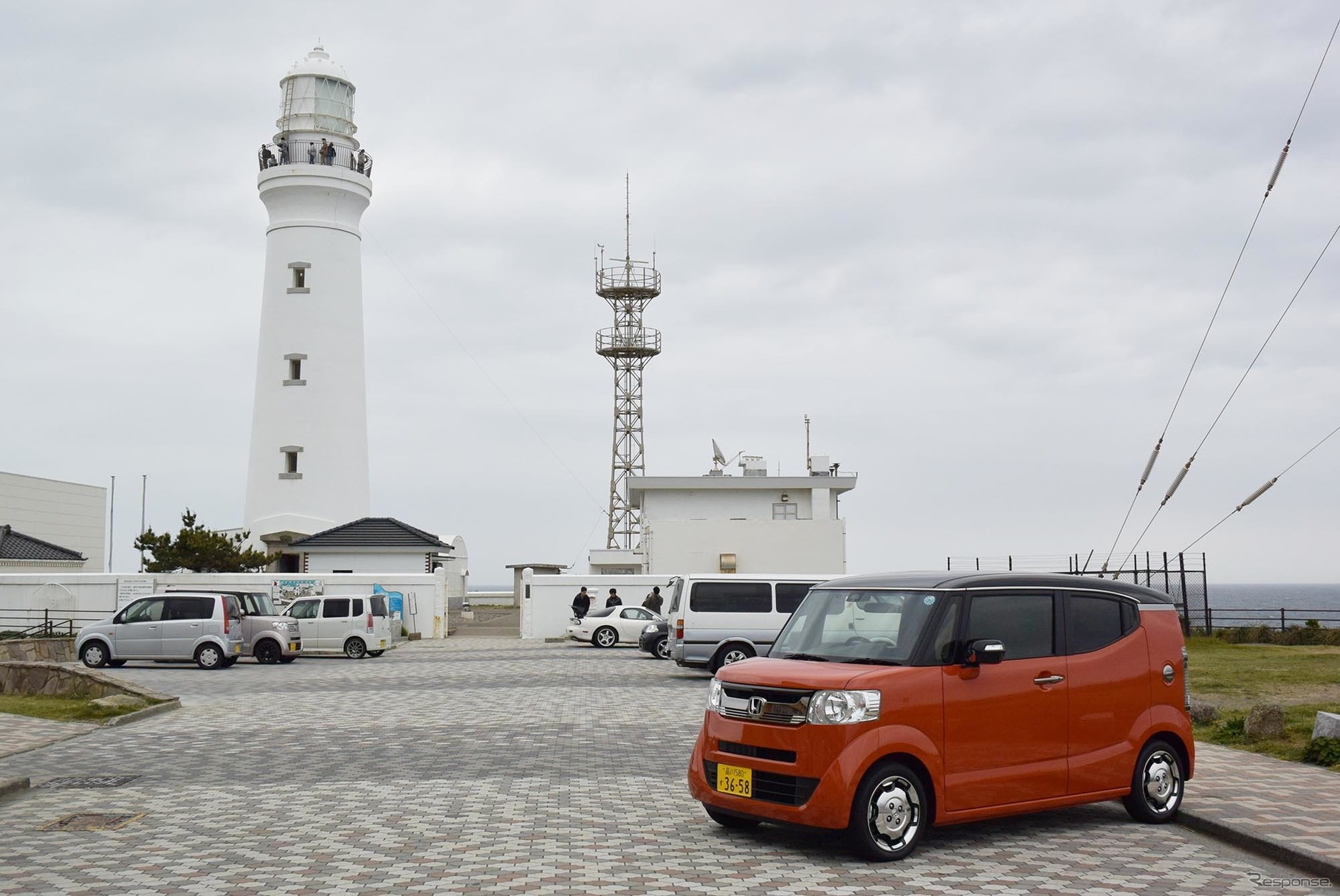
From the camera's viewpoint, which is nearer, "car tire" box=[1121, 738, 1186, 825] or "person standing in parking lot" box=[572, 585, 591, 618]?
"car tire" box=[1121, 738, 1186, 825]

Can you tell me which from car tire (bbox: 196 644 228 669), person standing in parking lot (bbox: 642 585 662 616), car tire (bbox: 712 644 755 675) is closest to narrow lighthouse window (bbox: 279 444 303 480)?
person standing in parking lot (bbox: 642 585 662 616)

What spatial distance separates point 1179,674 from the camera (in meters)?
9.40

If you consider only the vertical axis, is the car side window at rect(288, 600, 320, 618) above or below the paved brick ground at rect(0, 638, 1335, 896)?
above

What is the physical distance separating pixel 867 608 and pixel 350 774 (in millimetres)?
5369

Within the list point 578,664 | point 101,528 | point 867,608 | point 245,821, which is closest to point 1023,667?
point 867,608

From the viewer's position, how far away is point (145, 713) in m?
A: 16.3

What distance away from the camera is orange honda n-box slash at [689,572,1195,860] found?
7754 millimetres

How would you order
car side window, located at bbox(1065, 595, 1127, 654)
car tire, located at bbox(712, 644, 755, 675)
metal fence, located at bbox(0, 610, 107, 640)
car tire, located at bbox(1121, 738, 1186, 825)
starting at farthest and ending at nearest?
metal fence, located at bbox(0, 610, 107, 640), car tire, located at bbox(712, 644, 755, 675), car tire, located at bbox(1121, 738, 1186, 825), car side window, located at bbox(1065, 595, 1127, 654)

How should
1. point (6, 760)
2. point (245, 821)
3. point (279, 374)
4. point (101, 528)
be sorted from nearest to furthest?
point (245, 821), point (6, 760), point (279, 374), point (101, 528)

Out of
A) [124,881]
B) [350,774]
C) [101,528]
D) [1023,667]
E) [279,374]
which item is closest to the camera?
[124,881]

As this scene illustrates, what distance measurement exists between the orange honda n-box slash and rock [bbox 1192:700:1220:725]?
5361 millimetres

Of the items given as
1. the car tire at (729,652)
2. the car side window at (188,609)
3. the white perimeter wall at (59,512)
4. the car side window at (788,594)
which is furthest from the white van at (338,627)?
the white perimeter wall at (59,512)

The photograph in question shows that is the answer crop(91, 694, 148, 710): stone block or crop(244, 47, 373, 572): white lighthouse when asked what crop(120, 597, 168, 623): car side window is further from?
crop(244, 47, 373, 572): white lighthouse

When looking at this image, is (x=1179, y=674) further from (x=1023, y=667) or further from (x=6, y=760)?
(x=6, y=760)
